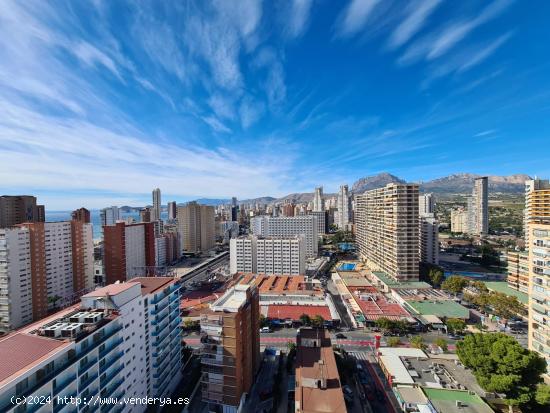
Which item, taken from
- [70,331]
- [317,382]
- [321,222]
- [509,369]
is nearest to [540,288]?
[509,369]

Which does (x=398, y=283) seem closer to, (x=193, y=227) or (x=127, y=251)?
(x=127, y=251)

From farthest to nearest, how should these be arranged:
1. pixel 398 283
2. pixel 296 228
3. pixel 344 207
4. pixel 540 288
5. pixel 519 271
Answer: pixel 344 207
pixel 296 228
pixel 398 283
pixel 519 271
pixel 540 288

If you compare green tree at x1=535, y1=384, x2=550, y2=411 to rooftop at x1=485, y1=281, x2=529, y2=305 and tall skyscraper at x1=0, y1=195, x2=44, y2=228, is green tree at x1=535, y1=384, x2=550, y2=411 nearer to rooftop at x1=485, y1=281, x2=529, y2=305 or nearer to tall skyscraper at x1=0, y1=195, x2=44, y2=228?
rooftop at x1=485, y1=281, x2=529, y2=305

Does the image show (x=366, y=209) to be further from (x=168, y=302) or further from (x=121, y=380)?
(x=121, y=380)

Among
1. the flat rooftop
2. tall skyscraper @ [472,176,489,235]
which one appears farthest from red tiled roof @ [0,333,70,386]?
tall skyscraper @ [472,176,489,235]

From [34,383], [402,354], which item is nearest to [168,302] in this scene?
[34,383]

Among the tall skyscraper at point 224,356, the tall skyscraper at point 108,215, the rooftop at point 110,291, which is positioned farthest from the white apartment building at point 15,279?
the tall skyscraper at point 108,215
